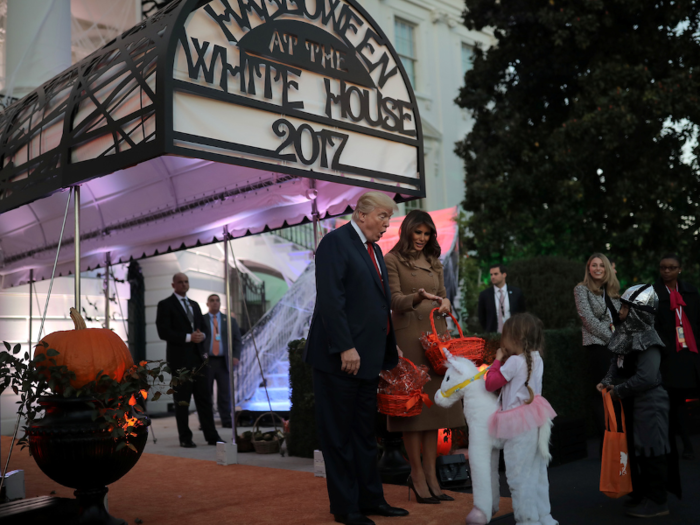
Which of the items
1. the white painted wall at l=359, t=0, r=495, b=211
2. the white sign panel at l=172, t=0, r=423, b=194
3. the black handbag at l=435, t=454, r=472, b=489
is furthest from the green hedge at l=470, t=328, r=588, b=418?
the white painted wall at l=359, t=0, r=495, b=211

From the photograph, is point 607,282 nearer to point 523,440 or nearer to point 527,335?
point 527,335

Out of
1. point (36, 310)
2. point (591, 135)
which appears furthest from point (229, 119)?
point (591, 135)

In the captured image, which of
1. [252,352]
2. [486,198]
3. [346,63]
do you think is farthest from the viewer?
[486,198]

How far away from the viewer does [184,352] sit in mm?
8078

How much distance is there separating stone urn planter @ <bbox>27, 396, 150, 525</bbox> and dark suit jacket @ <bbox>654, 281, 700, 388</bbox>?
3.37 metres

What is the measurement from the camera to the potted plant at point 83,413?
3.87 meters

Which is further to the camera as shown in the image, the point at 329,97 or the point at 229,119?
the point at 329,97

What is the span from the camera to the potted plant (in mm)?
3869

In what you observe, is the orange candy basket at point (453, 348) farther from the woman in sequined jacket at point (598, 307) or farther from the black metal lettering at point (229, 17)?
the woman in sequined jacket at point (598, 307)

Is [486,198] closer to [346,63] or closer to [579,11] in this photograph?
[579,11]

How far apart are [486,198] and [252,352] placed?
666cm

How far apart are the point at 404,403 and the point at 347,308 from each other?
0.70 meters

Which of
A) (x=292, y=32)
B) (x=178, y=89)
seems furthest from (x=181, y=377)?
(x=292, y=32)

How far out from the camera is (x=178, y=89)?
4289 millimetres
